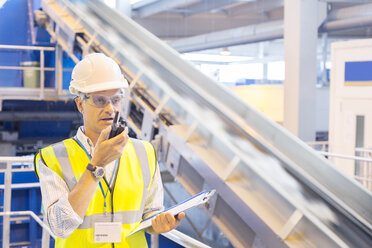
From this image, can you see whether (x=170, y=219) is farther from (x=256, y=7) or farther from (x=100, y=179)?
(x=256, y=7)

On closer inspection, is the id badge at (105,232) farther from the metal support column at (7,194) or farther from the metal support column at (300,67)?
the metal support column at (300,67)

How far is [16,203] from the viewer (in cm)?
676

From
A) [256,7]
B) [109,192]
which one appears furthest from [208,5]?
[109,192]

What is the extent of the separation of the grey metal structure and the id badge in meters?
1.54

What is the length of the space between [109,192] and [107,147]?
0.92ft

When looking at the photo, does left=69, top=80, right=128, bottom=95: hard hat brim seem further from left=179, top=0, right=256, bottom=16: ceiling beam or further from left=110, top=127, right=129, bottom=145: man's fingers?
left=179, top=0, right=256, bottom=16: ceiling beam

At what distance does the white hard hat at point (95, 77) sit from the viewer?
165 centimetres

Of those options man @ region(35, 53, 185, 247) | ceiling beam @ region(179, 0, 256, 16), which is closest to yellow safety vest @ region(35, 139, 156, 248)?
man @ region(35, 53, 185, 247)

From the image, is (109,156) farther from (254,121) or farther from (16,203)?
(16,203)

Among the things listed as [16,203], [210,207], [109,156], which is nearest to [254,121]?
[210,207]

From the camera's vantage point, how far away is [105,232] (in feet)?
5.42

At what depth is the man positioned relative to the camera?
5.26ft

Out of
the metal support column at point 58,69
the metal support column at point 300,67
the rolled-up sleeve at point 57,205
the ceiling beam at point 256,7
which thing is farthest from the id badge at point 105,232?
the ceiling beam at point 256,7

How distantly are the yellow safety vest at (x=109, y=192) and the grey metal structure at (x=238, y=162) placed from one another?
1452 millimetres
